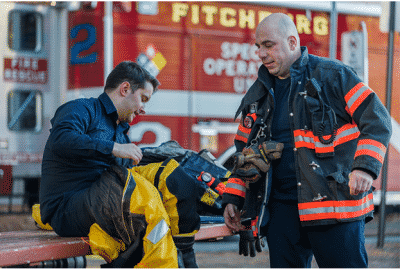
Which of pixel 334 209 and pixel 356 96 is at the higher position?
pixel 356 96

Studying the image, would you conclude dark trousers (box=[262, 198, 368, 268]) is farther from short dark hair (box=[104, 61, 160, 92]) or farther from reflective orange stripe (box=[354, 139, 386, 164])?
short dark hair (box=[104, 61, 160, 92])

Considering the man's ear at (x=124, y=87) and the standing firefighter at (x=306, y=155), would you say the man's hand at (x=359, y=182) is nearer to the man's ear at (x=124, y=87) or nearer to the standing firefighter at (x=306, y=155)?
the standing firefighter at (x=306, y=155)

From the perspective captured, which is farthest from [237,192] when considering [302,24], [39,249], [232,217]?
[302,24]

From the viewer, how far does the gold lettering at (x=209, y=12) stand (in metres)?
6.46

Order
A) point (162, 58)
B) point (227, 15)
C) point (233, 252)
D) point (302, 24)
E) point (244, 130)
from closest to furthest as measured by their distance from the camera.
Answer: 1. point (244, 130)
2. point (233, 252)
3. point (162, 58)
4. point (227, 15)
5. point (302, 24)

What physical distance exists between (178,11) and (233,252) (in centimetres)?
303

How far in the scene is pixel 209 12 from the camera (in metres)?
6.47

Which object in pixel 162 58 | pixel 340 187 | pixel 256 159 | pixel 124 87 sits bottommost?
pixel 340 187

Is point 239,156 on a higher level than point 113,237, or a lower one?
higher

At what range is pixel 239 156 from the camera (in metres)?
2.70

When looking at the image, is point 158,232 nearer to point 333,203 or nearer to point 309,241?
point 309,241

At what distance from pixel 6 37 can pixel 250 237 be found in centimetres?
523

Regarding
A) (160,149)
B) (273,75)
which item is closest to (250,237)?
(160,149)

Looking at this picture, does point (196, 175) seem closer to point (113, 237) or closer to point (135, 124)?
point (113, 237)
